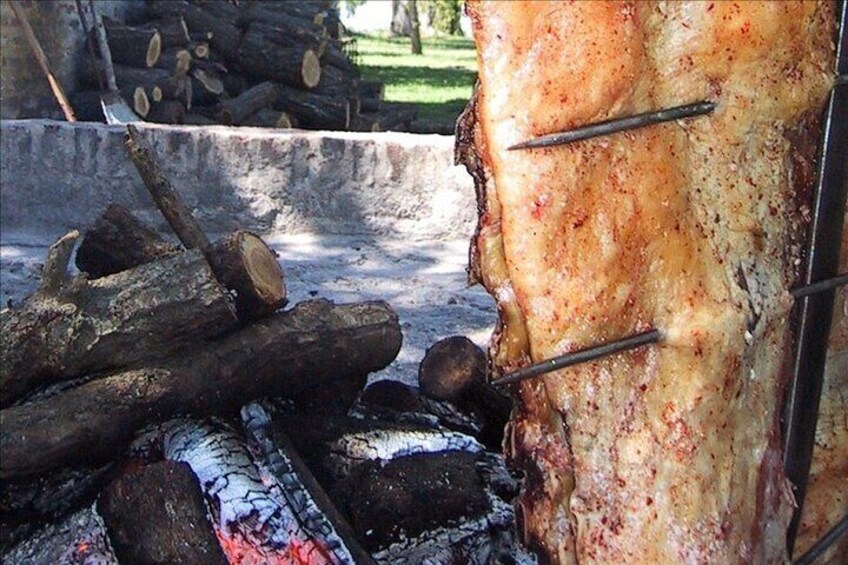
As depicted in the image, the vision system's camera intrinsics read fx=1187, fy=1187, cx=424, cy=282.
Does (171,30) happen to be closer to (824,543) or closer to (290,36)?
(290,36)

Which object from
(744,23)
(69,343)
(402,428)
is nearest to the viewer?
(744,23)

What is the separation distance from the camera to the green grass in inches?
534

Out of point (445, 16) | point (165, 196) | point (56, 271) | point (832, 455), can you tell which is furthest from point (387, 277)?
point (445, 16)

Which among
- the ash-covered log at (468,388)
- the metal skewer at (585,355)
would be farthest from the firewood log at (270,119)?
the metal skewer at (585,355)

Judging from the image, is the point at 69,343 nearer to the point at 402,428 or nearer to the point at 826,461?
the point at 402,428

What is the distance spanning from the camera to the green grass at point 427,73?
44.5ft

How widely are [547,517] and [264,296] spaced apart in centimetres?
116

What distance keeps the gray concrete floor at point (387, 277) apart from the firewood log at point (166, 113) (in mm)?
3268

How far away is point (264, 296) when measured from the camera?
2.94 m

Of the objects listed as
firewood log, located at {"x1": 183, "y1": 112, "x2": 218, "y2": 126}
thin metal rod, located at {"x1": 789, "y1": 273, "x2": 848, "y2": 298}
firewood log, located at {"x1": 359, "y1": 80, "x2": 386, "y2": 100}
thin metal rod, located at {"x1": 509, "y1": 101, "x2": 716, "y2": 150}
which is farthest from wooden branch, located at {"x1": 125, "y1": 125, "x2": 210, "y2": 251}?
firewood log, located at {"x1": 359, "y1": 80, "x2": 386, "y2": 100}

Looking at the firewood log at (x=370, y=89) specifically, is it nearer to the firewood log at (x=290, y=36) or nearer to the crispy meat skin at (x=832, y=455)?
the firewood log at (x=290, y=36)

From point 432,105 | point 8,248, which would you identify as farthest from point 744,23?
point 432,105

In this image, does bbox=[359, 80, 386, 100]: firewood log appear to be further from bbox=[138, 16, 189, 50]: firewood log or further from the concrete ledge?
the concrete ledge

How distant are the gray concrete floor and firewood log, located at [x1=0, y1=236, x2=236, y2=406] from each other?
146cm
